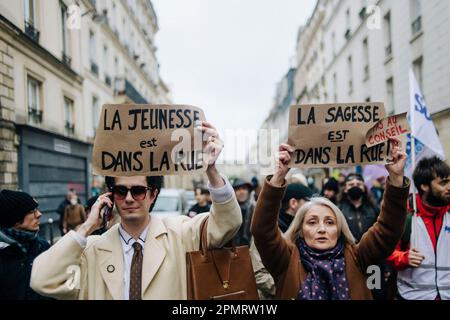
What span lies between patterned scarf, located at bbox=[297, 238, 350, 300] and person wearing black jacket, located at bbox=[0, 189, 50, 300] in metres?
1.70

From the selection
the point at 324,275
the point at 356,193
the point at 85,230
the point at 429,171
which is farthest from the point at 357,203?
the point at 85,230

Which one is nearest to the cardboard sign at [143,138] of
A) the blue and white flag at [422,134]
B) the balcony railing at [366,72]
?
the blue and white flag at [422,134]

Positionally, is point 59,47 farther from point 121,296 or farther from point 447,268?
point 447,268

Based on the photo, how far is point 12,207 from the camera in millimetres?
2914

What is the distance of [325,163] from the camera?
7.93 ft

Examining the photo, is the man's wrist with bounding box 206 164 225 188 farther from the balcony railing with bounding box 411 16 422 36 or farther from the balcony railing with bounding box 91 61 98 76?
the balcony railing with bounding box 411 16 422 36

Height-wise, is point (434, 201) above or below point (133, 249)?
above

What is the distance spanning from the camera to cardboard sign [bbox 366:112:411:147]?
91.3 inches

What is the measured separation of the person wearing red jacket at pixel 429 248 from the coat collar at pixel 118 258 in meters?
1.75

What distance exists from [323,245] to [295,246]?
0.16m

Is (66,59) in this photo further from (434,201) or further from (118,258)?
(434,201)

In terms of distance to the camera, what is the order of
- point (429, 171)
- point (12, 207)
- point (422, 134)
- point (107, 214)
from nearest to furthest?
point (107, 214) < point (12, 207) < point (429, 171) < point (422, 134)

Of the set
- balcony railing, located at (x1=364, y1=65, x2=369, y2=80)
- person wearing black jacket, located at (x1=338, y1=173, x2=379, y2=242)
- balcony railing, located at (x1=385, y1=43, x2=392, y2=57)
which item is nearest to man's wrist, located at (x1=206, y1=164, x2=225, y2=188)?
person wearing black jacket, located at (x1=338, y1=173, x2=379, y2=242)

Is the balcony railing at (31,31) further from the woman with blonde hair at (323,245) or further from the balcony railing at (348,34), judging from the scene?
the balcony railing at (348,34)
